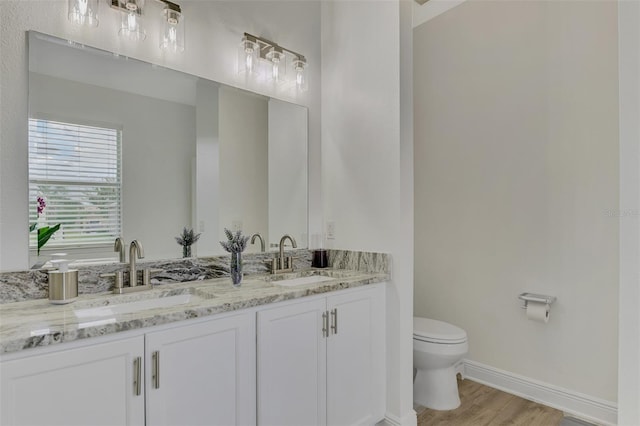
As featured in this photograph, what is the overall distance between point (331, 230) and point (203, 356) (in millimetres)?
1258

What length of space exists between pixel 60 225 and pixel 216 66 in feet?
3.56

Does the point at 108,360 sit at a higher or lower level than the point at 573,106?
lower

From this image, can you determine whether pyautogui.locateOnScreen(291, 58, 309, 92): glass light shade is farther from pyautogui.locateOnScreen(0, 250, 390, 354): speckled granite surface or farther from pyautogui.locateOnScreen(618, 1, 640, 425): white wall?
pyautogui.locateOnScreen(618, 1, 640, 425): white wall

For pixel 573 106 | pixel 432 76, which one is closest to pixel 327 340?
pixel 573 106

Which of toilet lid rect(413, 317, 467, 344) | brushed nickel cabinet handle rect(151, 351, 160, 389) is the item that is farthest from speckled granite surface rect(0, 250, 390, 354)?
toilet lid rect(413, 317, 467, 344)

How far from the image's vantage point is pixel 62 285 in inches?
51.9

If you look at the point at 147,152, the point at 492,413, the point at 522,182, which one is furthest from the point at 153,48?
the point at 492,413

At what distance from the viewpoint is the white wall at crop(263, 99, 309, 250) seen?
7.41ft

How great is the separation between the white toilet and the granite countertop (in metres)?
0.62

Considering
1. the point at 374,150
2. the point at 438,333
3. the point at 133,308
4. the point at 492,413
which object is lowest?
the point at 492,413

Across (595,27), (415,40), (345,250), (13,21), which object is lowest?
(345,250)

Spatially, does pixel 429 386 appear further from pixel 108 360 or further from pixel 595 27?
pixel 595 27

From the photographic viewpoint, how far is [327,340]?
1.75m

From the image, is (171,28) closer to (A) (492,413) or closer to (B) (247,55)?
(B) (247,55)
